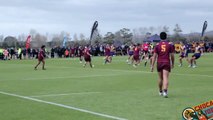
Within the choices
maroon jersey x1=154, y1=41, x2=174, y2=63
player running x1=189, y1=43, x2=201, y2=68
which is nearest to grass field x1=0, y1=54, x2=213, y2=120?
maroon jersey x1=154, y1=41, x2=174, y2=63

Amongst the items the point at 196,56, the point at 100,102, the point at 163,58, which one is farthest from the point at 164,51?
the point at 196,56

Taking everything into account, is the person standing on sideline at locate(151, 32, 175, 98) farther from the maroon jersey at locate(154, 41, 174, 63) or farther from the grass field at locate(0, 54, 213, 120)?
the grass field at locate(0, 54, 213, 120)

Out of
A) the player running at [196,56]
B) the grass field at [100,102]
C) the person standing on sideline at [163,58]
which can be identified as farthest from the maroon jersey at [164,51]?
the player running at [196,56]

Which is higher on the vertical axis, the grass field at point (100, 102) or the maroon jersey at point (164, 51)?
the maroon jersey at point (164, 51)

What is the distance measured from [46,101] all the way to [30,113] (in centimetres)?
216

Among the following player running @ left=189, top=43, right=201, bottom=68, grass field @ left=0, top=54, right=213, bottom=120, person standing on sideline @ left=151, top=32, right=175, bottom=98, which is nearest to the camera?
grass field @ left=0, top=54, right=213, bottom=120

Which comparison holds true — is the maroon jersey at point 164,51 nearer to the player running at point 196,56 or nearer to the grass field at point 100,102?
the grass field at point 100,102

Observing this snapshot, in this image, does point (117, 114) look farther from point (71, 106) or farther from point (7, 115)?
point (7, 115)

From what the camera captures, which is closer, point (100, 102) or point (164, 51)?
point (100, 102)

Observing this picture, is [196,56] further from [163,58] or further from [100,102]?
[100,102]

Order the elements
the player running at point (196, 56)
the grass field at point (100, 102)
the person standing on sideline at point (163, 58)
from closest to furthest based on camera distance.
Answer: the grass field at point (100, 102)
the person standing on sideline at point (163, 58)
the player running at point (196, 56)

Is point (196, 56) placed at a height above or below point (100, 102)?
above

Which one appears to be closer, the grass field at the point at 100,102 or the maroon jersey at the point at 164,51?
the grass field at the point at 100,102

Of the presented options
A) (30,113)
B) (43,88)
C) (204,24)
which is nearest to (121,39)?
(204,24)
